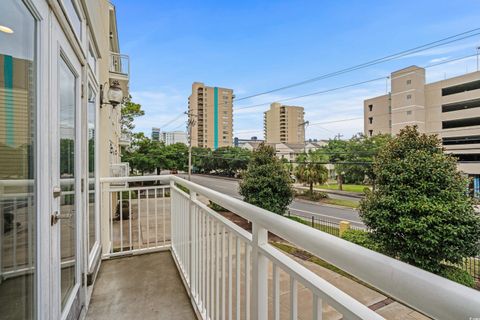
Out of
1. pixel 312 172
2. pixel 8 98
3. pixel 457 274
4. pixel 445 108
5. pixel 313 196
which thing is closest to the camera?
pixel 8 98

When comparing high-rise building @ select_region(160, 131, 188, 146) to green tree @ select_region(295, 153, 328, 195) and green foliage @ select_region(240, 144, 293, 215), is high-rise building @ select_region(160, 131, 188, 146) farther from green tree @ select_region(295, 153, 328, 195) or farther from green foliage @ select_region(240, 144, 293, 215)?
green foliage @ select_region(240, 144, 293, 215)

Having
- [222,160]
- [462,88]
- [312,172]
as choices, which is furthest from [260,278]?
[222,160]

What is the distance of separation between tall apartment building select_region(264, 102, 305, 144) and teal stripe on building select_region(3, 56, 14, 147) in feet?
153

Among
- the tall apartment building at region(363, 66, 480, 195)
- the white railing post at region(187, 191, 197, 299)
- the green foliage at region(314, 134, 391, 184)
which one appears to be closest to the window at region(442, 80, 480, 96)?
the tall apartment building at region(363, 66, 480, 195)

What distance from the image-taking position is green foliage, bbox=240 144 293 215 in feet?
29.7

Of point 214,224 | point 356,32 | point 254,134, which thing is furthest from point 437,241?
point 254,134

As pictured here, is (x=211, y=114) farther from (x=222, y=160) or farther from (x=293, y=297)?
(x=293, y=297)

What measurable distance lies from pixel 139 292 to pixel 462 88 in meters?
26.6

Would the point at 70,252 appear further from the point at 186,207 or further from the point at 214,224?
the point at 214,224

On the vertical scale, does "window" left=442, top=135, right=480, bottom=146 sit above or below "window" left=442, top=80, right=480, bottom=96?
below

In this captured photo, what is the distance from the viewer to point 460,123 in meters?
20.5

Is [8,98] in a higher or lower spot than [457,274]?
higher

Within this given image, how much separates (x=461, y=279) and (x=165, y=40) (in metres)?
12.6

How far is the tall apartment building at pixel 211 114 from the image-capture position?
42.4m
